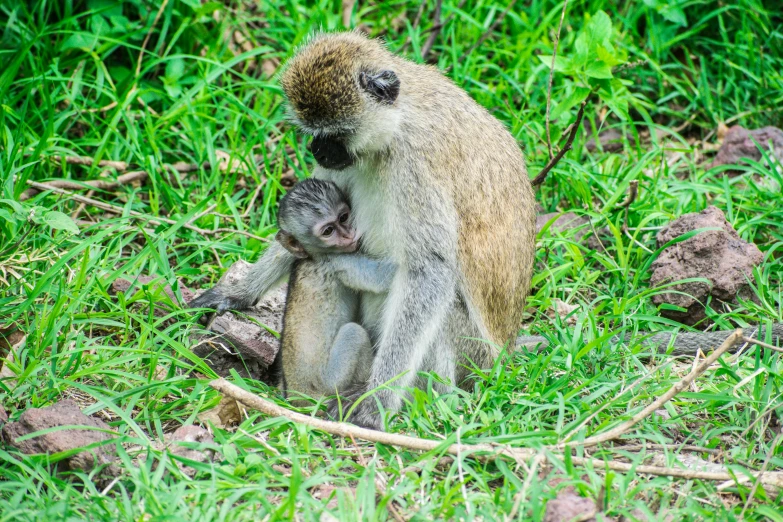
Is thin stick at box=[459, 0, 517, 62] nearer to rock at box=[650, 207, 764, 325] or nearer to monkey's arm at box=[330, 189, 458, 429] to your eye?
rock at box=[650, 207, 764, 325]

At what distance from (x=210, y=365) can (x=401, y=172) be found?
1.76 meters

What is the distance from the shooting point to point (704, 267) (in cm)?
613

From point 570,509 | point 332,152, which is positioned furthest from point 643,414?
point 332,152

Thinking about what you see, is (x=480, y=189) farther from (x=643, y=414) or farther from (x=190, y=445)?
(x=190, y=445)

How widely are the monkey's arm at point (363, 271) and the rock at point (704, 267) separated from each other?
6.60 ft

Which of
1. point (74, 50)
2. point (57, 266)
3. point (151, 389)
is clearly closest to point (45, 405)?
point (151, 389)

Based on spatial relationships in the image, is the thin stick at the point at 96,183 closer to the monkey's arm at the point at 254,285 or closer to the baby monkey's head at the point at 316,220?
the monkey's arm at the point at 254,285

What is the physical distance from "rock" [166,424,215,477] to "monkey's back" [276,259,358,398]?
823 mm

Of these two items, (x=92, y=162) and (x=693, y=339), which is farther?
(x=92, y=162)

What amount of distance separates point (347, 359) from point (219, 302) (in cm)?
123

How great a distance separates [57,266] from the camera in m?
5.61

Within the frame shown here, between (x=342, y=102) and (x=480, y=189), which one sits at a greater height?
(x=342, y=102)

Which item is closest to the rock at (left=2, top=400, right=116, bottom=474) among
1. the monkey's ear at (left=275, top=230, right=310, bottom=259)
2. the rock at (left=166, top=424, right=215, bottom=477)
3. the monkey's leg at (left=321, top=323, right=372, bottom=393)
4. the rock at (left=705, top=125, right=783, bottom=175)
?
the rock at (left=166, top=424, right=215, bottom=477)

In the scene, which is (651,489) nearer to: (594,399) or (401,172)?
(594,399)
